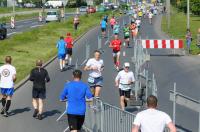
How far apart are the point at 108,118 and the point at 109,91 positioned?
9.48m

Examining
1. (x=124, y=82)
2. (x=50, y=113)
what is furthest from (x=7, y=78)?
(x=124, y=82)

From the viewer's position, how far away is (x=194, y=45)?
138 ft

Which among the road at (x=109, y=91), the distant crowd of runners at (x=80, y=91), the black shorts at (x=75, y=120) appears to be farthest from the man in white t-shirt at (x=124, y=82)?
the black shorts at (x=75, y=120)

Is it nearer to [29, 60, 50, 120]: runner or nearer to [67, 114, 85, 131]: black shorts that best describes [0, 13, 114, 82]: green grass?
[29, 60, 50, 120]: runner

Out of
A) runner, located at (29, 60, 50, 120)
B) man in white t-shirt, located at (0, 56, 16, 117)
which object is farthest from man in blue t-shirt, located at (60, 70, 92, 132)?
man in white t-shirt, located at (0, 56, 16, 117)

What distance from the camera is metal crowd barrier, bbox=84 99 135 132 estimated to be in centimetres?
1159

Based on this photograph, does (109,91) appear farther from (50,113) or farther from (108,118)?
(108,118)

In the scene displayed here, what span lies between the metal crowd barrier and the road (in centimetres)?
196

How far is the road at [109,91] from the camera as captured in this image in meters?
15.8

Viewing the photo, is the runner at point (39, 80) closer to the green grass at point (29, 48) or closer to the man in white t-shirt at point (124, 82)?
the man in white t-shirt at point (124, 82)

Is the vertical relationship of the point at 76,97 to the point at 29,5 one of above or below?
below

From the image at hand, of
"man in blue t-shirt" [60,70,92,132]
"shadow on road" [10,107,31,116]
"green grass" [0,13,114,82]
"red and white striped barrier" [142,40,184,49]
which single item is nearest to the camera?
"man in blue t-shirt" [60,70,92,132]

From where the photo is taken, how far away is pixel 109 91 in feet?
A: 71.8

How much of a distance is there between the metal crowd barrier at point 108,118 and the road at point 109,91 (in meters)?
1.96
